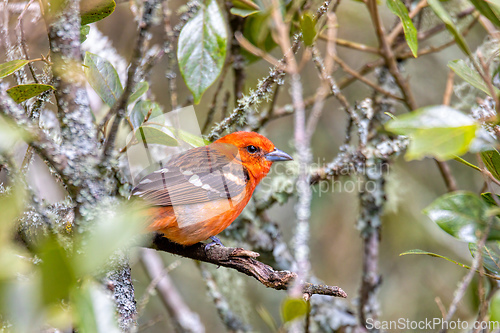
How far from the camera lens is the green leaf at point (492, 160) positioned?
176 centimetres

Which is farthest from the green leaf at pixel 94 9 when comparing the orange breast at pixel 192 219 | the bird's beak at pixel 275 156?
the bird's beak at pixel 275 156

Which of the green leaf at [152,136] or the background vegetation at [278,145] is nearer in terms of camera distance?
the background vegetation at [278,145]

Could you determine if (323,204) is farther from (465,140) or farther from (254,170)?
(465,140)

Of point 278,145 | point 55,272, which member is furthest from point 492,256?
point 278,145

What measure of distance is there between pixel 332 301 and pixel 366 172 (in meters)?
1.07

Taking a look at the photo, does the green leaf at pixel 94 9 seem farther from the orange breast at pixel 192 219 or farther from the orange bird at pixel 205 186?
the orange breast at pixel 192 219

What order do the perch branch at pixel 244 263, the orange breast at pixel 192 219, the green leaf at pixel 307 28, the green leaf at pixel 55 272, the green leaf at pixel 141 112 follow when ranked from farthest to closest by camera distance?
the orange breast at pixel 192 219, the green leaf at pixel 141 112, the green leaf at pixel 307 28, the perch branch at pixel 244 263, the green leaf at pixel 55 272

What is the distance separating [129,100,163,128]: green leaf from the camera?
8.36ft

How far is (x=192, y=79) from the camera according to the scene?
2.34 m

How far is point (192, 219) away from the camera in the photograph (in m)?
2.81

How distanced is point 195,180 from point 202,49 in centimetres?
91

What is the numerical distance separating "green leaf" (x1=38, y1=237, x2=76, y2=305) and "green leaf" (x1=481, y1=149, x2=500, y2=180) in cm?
152

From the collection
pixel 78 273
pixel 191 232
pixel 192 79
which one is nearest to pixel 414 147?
pixel 78 273

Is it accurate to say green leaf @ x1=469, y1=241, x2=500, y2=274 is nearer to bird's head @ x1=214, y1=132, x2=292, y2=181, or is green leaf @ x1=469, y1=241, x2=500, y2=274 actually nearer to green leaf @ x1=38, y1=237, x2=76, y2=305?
green leaf @ x1=38, y1=237, x2=76, y2=305
